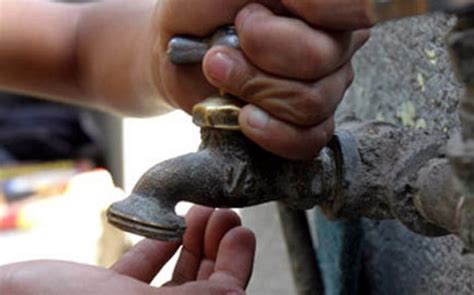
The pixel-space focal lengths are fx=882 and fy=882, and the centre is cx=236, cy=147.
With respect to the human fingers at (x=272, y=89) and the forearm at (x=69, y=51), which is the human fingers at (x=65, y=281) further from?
the forearm at (x=69, y=51)

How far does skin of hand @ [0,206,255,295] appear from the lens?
17.6 inches

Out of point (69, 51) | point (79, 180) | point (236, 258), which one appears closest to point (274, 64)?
point (236, 258)

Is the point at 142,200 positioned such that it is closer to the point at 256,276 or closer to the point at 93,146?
the point at 256,276

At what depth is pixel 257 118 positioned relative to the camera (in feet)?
1.39

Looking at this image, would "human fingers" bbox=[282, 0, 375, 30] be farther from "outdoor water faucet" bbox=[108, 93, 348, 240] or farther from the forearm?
the forearm

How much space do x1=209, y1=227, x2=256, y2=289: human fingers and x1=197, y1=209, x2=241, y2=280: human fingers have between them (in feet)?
Result: 0.05

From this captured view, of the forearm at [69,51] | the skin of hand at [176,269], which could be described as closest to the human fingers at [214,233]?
the skin of hand at [176,269]

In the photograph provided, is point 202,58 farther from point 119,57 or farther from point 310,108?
point 119,57

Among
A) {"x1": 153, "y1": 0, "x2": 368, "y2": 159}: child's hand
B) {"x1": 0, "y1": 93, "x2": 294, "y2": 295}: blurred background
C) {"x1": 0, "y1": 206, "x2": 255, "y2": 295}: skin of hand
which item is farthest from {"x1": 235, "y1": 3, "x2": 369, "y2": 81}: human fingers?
{"x1": 0, "y1": 93, "x2": 294, "y2": 295}: blurred background

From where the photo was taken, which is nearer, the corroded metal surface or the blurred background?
the corroded metal surface

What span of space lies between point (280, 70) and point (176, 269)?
0.49ft

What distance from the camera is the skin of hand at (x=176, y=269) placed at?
1.47 ft

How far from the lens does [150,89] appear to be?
0.65 meters

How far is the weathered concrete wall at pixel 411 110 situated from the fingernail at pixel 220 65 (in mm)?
114
